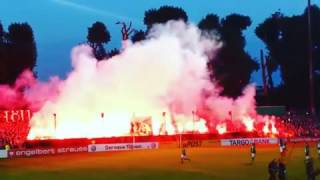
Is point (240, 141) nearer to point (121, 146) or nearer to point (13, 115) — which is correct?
point (121, 146)

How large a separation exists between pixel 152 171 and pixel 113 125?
101 feet

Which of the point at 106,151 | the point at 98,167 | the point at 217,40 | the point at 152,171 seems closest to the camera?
the point at 152,171

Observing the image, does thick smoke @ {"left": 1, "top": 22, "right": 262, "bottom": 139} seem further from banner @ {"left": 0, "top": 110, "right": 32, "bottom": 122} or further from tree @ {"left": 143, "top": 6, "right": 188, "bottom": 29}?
tree @ {"left": 143, "top": 6, "right": 188, "bottom": 29}

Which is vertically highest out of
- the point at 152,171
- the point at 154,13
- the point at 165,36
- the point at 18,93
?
the point at 154,13

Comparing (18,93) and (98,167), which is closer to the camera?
(98,167)

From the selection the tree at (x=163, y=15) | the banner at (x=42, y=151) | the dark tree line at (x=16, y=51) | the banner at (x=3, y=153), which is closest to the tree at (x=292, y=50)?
the tree at (x=163, y=15)

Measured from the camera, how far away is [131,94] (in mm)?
71312

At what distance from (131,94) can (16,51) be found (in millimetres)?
22350

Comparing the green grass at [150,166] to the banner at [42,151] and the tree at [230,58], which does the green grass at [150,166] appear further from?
the tree at [230,58]

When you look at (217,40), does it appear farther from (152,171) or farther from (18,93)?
(152,171)

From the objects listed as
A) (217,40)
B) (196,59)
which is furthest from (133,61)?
(217,40)

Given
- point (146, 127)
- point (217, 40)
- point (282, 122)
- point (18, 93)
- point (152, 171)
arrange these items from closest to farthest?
point (152, 171)
point (146, 127)
point (282, 122)
point (18, 93)
point (217, 40)

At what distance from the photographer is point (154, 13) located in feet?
337

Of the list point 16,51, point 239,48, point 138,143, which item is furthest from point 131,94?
point 239,48
